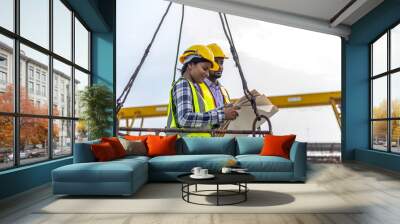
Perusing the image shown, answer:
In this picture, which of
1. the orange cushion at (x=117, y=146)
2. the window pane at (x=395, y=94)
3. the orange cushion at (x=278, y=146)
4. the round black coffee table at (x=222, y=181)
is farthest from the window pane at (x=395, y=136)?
the orange cushion at (x=117, y=146)

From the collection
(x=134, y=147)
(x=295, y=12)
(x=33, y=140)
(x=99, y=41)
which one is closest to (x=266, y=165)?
(x=134, y=147)

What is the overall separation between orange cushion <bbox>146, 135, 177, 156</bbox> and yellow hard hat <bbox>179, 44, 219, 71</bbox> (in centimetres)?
288

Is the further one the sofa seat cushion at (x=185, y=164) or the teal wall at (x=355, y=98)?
the teal wall at (x=355, y=98)

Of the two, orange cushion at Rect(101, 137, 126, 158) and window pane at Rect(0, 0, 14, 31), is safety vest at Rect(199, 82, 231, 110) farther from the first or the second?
window pane at Rect(0, 0, 14, 31)

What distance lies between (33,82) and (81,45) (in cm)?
241

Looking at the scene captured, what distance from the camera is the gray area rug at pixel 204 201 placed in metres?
3.78

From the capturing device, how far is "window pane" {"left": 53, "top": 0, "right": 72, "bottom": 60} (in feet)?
20.1

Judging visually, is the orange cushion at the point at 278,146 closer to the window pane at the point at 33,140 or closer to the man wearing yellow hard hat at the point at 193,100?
the man wearing yellow hard hat at the point at 193,100

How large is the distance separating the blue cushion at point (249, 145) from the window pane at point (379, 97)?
3.38m

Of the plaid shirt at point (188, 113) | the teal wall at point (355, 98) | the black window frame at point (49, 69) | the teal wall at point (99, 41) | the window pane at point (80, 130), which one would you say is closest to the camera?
the black window frame at point (49, 69)

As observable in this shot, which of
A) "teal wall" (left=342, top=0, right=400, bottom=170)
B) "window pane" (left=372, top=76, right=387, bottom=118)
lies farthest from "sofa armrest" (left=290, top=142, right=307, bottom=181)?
"teal wall" (left=342, top=0, right=400, bottom=170)

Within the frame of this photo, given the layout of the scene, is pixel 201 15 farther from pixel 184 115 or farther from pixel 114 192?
pixel 114 192

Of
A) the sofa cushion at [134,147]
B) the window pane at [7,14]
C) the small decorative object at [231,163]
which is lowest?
the small decorative object at [231,163]

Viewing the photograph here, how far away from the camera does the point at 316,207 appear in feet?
12.8
